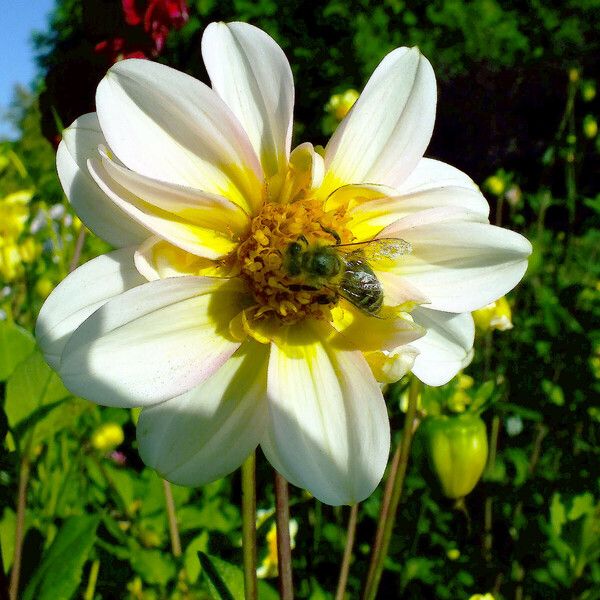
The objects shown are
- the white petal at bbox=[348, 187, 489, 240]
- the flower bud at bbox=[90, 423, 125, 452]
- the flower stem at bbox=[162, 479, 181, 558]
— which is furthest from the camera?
the flower bud at bbox=[90, 423, 125, 452]

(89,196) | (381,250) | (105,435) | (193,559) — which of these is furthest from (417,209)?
(105,435)

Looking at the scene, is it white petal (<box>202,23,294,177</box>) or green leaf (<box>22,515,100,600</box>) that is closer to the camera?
white petal (<box>202,23,294,177</box>)

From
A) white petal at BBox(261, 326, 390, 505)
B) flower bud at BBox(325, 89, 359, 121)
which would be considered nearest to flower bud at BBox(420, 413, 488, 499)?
white petal at BBox(261, 326, 390, 505)

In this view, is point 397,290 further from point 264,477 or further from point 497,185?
point 497,185

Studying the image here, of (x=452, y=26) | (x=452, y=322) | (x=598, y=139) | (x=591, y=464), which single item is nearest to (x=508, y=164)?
(x=452, y=26)

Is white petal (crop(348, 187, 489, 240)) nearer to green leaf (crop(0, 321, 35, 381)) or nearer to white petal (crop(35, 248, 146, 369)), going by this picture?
white petal (crop(35, 248, 146, 369))

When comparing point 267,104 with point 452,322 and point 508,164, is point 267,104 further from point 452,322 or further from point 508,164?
point 508,164
